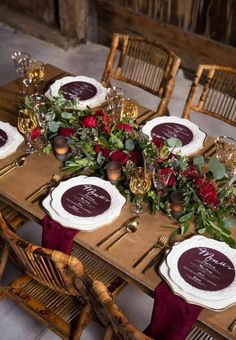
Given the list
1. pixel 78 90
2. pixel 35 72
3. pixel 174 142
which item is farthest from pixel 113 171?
pixel 35 72

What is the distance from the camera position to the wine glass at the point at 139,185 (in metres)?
1.66

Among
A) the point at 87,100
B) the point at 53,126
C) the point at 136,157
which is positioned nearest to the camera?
the point at 136,157

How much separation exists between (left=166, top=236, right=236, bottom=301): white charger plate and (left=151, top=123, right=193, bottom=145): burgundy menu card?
1.88ft

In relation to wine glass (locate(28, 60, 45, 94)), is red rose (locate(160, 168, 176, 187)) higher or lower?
higher

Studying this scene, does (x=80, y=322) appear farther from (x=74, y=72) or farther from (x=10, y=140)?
(x=74, y=72)

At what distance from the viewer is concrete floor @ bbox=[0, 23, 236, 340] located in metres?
2.05

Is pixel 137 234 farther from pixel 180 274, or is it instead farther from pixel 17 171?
pixel 17 171

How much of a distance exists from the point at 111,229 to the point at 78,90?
0.94 metres

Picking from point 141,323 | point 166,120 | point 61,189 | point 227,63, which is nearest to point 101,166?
point 61,189

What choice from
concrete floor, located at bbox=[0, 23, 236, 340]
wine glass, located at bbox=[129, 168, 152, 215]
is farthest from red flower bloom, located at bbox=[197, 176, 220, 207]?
concrete floor, located at bbox=[0, 23, 236, 340]

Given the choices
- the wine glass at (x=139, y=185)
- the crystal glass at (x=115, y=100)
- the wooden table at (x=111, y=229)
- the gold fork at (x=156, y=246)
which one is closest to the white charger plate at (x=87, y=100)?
the crystal glass at (x=115, y=100)

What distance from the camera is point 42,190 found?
175 cm

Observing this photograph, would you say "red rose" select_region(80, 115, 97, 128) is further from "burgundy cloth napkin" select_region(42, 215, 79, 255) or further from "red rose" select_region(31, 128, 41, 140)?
"burgundy cloth napkin" select_region(42, 215, 79, 255)

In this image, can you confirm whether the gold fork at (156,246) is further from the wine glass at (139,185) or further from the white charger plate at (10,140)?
the white charger plate at (10,140)
